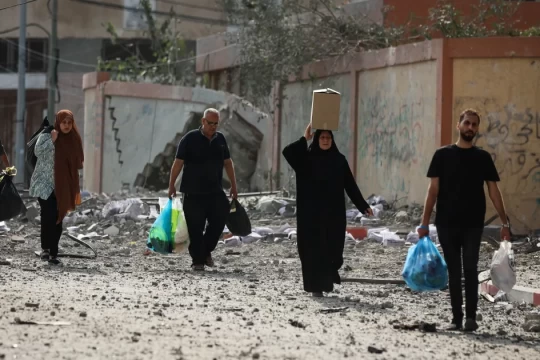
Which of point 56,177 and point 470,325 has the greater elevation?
point 56,177

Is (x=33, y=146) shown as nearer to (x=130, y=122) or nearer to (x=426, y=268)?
(x=426, y=268)

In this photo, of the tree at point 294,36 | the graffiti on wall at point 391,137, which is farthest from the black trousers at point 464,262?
the tree at point 294,36

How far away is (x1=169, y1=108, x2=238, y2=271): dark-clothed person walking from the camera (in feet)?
38.7

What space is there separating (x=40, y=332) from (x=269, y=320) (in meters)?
1.62

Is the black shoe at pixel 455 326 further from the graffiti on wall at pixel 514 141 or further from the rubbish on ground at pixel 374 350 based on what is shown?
the graffiti on wall at pixel 514 141

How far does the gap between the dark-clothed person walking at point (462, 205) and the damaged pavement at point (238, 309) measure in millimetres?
279

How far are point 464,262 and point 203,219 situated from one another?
441 centimetres

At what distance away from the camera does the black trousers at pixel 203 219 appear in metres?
11.8

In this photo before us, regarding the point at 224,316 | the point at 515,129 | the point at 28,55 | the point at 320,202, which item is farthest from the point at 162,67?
the point at 224,316

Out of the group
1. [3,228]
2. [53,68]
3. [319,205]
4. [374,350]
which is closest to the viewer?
[374,350]

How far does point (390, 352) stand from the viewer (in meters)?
6.80

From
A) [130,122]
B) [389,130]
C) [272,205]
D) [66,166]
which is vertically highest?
[130,122]

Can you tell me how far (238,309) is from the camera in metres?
8.45

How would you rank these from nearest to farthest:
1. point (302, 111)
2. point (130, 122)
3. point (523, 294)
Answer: point (523, 294), point (302, 111), point (130, 122)
